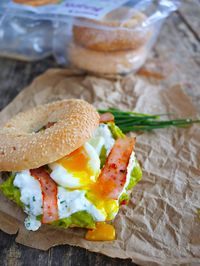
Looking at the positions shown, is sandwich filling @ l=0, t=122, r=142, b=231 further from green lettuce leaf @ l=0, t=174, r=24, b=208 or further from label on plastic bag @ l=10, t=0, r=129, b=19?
label on plastic bag @ l=10, t=0, r=129, b=19

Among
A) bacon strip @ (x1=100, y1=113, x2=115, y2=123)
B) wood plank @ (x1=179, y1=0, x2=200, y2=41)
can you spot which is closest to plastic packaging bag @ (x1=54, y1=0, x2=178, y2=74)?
wood plank @ (x1=179, y1=0, x2=200, y2=41)

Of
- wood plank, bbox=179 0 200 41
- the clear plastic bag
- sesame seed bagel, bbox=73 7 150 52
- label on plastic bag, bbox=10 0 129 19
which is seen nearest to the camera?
sesame seed bagel, bbox=73 7 150 52

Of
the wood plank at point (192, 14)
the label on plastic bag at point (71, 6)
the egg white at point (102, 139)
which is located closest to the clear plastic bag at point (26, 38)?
the label on plastic bag at point (71, 6)

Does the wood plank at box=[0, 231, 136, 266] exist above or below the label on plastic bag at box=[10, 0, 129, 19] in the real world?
below

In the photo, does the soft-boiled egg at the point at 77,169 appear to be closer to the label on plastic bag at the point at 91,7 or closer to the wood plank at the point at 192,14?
the label on plastic bag at the point at 91,7

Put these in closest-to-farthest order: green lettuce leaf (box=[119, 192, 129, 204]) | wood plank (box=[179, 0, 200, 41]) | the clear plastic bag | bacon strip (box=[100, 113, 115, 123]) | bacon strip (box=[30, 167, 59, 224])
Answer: bacon strip (box=[30, 167, 59, 224]) < green lettuce leaf (box=[119, 192, 129, 204]) < bacon strip (box=[100, 113, 115, 123]) < the clear plastic bag < wood plank (box=[179, 0, 200, 41])

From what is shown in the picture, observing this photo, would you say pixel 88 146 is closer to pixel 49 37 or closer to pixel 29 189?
pixel 29 189
